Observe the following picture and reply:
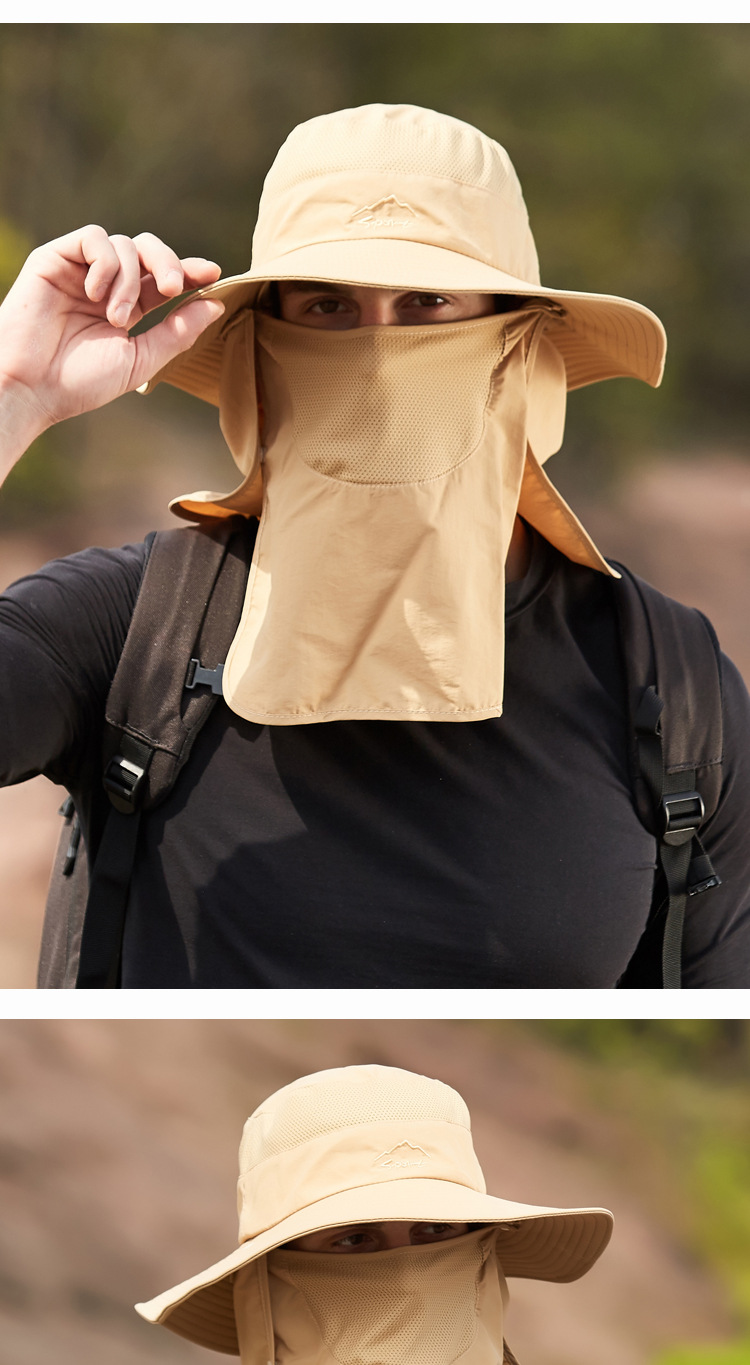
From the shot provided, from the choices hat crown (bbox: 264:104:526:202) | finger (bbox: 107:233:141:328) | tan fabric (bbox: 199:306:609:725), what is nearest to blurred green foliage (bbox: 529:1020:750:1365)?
A: tan fabric (bbox: 199:306:609:725)

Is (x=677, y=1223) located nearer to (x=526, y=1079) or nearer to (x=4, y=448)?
(x=526, y=1079)

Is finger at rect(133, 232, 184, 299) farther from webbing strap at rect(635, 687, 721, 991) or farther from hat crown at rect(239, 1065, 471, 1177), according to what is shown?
hat crown at rect(239, 1065, 471, 1177)

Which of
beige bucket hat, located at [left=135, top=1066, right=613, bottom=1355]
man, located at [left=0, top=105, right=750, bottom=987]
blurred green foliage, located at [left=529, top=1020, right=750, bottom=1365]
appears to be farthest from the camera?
blurred green foliage, located at [left=529, top=1020, right=750, bottom=1365]

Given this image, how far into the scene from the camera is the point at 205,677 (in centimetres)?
149

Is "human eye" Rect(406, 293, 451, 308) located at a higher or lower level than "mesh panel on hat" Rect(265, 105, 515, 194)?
lower

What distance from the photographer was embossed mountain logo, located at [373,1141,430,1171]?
5.31 feet

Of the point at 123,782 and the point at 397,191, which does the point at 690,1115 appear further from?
the point at 397,191

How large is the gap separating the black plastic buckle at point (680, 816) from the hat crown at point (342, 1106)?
532 mm

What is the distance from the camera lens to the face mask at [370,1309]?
153cm

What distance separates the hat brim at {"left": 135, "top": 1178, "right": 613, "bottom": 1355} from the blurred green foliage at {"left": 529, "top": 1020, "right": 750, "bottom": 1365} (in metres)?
3.50

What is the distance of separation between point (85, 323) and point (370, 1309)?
1337 millimetres

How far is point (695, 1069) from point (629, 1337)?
1.23 metres

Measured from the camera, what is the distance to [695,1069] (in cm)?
541

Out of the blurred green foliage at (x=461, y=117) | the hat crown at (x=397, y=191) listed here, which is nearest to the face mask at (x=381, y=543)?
the hat crown at (x=397, y=191)
